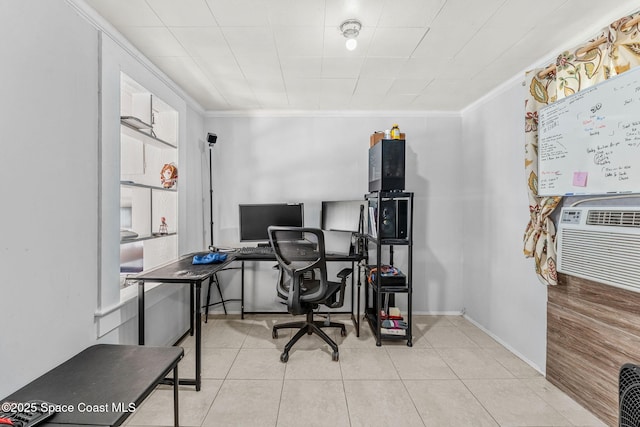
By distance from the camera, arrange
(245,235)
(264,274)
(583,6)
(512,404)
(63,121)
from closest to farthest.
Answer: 1. (63,121)
2. (583,6)
3. (512,404)
4. (245,235)
5. (264,274)

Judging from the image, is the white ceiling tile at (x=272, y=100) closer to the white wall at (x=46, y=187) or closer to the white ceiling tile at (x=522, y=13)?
the white wall at (x=46, y=187)

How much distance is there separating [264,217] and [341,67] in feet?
5.54

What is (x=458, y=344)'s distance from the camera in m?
2.74

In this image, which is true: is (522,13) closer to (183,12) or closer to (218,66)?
(183,12)

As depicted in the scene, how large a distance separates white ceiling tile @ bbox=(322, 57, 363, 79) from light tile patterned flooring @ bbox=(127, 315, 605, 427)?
94.9 inches

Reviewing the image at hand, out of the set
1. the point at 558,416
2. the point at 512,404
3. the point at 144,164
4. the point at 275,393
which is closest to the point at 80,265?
the point at 144,164

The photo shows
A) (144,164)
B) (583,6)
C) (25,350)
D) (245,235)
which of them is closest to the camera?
(25,350)

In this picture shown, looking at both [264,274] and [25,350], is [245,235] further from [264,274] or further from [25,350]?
[25,350]

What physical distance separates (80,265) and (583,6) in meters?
3.18

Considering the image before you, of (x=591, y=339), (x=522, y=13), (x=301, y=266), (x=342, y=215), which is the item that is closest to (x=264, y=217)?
(x=342, y=215)

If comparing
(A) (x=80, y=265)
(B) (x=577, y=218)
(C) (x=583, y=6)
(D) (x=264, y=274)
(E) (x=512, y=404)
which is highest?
(C) (x=583, y=6)

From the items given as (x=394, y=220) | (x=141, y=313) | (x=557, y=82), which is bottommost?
(x=141, y=313)

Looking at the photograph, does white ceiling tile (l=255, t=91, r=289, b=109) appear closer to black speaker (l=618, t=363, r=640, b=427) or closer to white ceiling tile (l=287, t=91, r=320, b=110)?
white ceiling tile (l=287, t=91, r=320, b=110)

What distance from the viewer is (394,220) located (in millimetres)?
2816
